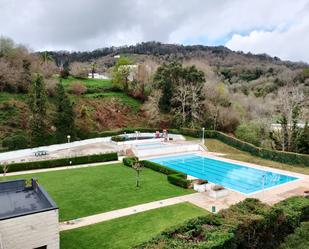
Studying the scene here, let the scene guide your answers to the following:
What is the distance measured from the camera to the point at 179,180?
19.3 m

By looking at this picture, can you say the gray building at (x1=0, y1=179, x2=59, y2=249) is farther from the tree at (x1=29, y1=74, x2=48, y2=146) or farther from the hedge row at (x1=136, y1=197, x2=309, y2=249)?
the tree at (x1=29, y1=74, x2=48, y2=146)

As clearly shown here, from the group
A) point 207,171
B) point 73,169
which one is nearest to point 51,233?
point 73,169

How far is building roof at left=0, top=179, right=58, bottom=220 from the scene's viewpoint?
907 cm

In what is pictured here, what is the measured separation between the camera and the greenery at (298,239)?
1048 cm

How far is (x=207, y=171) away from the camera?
25.2m

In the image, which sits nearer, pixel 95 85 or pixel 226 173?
pixel 226 173

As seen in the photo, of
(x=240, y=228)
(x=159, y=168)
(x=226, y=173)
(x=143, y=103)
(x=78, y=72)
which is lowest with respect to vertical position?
(x=226, y=173)

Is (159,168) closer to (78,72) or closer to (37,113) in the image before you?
(37,113)

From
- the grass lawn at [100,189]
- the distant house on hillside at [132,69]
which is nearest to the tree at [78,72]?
the distant house on hillside at [132,69]

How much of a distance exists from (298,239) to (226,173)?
1343cm

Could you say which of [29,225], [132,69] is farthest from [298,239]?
[132,69]

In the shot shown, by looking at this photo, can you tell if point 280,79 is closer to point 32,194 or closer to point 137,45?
point 32,194

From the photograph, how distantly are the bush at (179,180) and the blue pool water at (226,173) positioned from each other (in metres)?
3.15

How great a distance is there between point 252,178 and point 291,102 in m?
12.9
